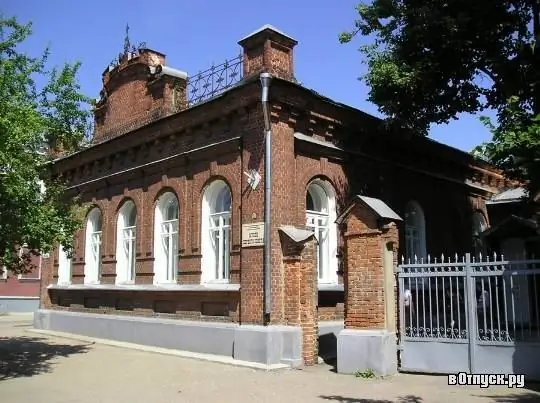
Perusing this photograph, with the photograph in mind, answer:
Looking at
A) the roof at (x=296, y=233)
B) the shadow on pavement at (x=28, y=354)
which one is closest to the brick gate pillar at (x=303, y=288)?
the roof at (x=296, y=233)

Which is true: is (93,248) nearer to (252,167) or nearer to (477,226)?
(252,167)

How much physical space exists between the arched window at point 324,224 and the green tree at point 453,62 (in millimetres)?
2261

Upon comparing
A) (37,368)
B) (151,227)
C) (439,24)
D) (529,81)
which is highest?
(439,24)

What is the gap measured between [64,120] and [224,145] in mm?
3460

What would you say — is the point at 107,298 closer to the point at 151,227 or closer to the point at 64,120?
the point at 151,227

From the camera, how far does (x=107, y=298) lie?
54.2 ft

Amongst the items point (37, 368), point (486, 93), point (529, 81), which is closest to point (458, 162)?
point (486, 93)

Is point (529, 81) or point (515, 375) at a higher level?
point (529, 81)

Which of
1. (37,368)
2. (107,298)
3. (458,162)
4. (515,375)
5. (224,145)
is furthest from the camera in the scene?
A: (458,162)

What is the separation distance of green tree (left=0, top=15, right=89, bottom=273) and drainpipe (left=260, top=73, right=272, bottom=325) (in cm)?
390

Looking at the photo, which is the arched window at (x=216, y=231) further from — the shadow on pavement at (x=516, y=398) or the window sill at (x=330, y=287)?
the shadow on pavement at (x=516, y=398)

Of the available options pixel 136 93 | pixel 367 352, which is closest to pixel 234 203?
pixel 367 352

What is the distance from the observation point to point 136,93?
16766 mm

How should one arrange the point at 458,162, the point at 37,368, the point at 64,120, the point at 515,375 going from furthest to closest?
the point at 458,162 → the point at 64,120 → the point at 37,368 → the point at 515,375
